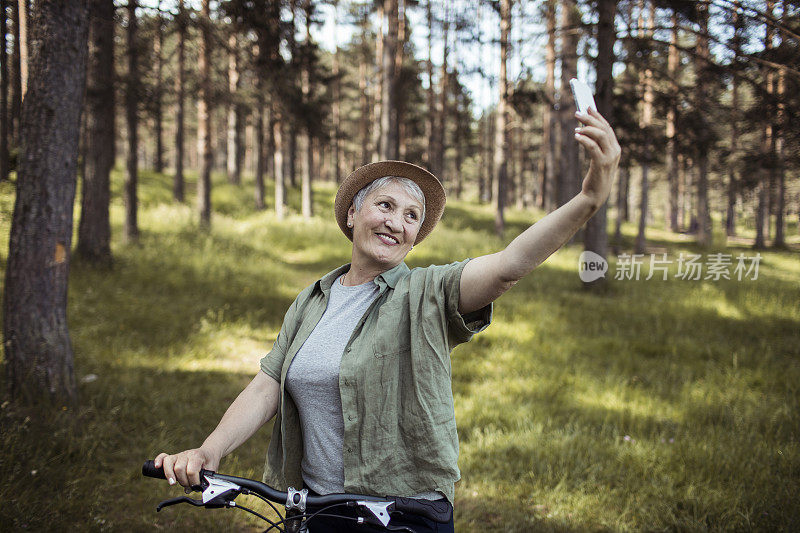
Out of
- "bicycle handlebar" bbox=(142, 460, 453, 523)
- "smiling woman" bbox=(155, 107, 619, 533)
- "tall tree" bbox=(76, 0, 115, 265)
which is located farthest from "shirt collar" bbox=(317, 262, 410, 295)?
"tall tree" bbox=(76, 0, 115, 265)

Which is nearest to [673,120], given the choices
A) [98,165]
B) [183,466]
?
[98,165]

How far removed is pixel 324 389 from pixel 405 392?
301mm

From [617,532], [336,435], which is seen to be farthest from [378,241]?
[617,532]

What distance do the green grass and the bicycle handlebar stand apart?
2.58 meters

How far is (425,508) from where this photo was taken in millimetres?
1633

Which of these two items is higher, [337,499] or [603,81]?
[603,81]

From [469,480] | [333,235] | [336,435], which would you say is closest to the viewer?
[336,435]

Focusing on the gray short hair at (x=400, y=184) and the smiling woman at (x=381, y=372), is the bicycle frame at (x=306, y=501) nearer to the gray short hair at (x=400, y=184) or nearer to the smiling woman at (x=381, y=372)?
the smiling woman at (x=381, y=372)

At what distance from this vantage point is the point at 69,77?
4918 mm

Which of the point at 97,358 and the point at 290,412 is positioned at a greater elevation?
the point at 290,412

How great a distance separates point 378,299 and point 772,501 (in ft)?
12.7

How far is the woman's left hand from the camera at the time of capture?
1.41 m

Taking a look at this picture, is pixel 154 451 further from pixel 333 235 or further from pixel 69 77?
pixel 333 235

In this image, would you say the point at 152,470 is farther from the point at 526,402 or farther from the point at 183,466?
the point at 526,402
